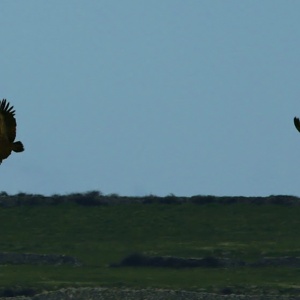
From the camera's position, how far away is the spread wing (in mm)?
6406

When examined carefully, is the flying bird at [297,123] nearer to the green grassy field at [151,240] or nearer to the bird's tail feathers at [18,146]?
the bird's tail feathers at [18,146]

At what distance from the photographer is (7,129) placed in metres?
6.44

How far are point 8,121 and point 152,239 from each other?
89.3 metres

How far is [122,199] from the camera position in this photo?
364 ft

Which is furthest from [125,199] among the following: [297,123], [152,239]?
[297,123]

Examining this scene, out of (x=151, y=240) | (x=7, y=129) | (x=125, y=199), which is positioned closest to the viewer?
(x=7, y=129)

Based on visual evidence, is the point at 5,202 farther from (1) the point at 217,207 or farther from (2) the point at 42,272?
(2) the point at 42,272

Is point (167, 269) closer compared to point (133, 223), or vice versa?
point (167, 269)

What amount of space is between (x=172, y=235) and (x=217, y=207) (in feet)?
33.9

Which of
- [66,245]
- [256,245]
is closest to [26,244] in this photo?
[66,245]

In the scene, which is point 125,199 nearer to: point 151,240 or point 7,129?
point 151,240

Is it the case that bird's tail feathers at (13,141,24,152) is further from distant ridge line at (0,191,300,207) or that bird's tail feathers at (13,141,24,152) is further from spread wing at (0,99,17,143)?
distant ridge line at (0,191,300,207)

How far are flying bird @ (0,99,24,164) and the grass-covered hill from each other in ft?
214

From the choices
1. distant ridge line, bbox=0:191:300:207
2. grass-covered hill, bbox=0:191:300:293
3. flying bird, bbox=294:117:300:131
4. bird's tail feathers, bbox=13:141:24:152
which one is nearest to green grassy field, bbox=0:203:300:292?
grass-covered hill, bbox=0:191:300:293
